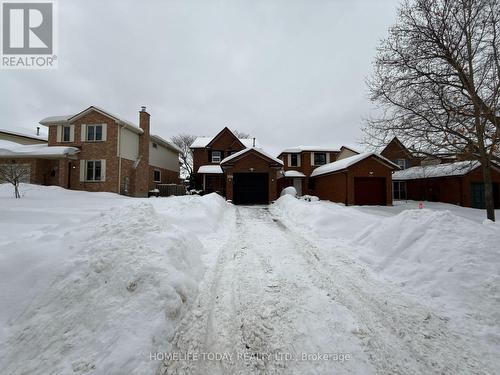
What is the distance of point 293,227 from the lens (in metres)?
8.93

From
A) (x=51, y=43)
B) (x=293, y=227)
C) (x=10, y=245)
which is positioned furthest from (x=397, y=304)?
(x=51, y=43)

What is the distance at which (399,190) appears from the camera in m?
25.6

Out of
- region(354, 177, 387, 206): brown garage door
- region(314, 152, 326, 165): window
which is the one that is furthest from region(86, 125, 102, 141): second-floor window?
region(314, 152, 326, 165): window

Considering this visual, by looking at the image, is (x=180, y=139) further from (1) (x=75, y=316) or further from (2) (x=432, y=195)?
(1) (x=75, y=316)

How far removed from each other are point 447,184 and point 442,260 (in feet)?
74.9

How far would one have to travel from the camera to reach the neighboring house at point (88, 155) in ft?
60.3

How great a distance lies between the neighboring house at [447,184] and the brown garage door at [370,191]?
10.5 feet

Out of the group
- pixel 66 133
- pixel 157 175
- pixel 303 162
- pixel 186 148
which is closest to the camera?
pixel 66 133

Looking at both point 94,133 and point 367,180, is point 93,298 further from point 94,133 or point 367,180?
point 94,133

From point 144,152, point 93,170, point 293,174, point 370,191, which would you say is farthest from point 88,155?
point 370,191

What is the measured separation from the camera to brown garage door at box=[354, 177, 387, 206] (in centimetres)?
1898

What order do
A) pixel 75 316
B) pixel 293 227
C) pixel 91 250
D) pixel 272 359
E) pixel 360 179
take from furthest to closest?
pixel 360 179, pixel 293 227, pixel 91 250, pixel 75 316, pixel 272 359

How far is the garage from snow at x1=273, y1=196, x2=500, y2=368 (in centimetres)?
1126

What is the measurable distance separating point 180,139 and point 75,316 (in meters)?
40.9
